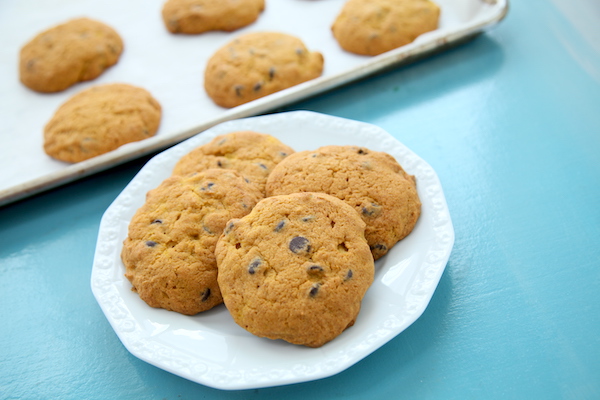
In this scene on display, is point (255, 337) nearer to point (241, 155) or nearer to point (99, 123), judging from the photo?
point (241, 155)

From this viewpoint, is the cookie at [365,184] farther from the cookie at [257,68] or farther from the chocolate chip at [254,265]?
the cookie at [257,68]

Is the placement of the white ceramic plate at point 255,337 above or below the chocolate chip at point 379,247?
below

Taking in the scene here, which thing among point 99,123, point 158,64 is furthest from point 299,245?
point 158,64

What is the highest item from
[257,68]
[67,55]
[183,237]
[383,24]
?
[383,24]

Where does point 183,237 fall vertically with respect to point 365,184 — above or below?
below

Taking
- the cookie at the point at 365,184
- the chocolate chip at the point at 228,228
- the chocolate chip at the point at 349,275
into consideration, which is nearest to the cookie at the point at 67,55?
the cookie at the point at 365,184

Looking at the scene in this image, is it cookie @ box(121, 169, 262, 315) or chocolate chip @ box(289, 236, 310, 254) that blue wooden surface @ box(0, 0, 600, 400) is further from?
chocolate chip @ box(289, 236, 310, 254)

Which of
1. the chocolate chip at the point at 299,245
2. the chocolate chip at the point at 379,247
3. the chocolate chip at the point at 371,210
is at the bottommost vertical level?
the chocolate chip at the point at 379,247
